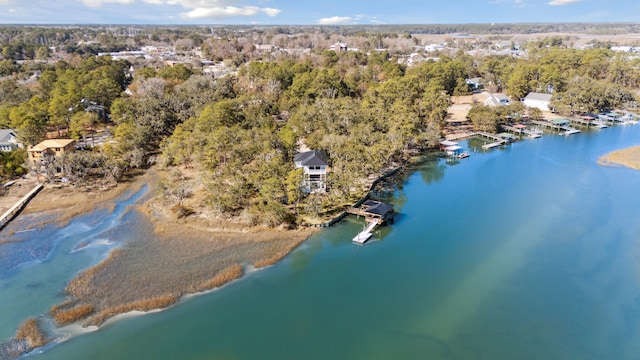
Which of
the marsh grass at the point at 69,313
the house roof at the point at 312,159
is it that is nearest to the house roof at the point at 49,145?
the marsh grass at the point at 69,313

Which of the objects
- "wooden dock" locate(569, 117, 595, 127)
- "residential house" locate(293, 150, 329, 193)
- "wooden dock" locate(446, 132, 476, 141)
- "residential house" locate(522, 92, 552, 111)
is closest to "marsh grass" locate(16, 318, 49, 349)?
"residential house" locate(293, 150, 329, 193)

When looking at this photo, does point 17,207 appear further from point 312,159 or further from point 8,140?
point 312,159

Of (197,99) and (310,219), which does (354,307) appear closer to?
(310,219)

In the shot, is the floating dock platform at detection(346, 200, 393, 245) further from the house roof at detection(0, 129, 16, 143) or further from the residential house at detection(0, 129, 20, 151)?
the house roof at detection(0, 129, 16, 143)

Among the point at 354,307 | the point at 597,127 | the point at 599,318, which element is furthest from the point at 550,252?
the point at 597,127

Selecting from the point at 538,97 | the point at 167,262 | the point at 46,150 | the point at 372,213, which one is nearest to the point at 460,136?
the point at 538,97
